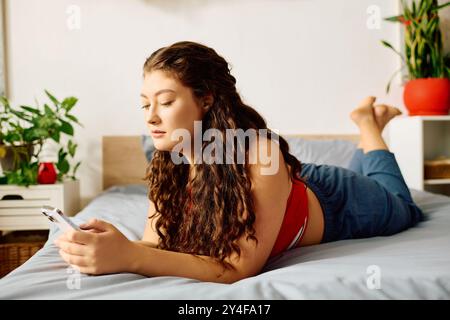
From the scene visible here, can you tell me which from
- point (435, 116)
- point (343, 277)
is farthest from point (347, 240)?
point (435, 116)

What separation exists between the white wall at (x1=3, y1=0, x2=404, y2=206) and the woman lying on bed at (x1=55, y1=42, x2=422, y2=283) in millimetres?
1438

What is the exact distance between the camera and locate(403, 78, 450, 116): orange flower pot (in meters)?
2.41

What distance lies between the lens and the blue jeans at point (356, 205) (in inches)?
49.4

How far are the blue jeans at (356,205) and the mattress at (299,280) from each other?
156mm

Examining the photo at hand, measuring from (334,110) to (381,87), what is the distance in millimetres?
311

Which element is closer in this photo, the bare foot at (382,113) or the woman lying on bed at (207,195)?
the woman lying on bed at (207,195)

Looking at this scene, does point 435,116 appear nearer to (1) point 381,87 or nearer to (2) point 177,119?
(1) point 381,87

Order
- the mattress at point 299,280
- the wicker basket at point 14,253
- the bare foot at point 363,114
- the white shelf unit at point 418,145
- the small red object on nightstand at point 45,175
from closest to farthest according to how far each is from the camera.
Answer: the mattress at point 299,280 < the bare foot at point 363,114 < the wicker basket at point 14,253 < the small red object on nightstand at point 45,175 < the white shelf unit at point 418,145

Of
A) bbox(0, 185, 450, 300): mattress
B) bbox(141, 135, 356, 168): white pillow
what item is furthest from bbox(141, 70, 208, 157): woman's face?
bbox(141, 135, 356, 168): white pillow

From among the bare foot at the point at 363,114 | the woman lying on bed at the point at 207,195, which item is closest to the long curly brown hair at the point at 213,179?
the woman lying on bed at the point at 207,195

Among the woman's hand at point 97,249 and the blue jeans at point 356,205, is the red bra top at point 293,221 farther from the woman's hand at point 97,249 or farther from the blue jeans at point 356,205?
the woman's hand at point 97,249

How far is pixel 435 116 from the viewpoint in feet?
7.83
